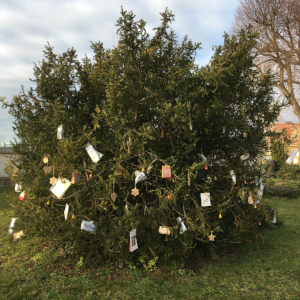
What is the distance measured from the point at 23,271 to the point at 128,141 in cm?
257

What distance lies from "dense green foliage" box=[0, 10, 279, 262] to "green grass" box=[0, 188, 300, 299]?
0.31 meters

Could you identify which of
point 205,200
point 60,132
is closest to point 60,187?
point 60,132

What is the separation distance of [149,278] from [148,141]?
1932 millimetres

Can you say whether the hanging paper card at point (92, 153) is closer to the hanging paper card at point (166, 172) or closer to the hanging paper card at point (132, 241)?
the hanging paper card at point (166, 172)

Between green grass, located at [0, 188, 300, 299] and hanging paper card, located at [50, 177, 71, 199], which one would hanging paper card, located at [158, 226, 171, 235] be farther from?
hanging paper card, located at [50, 177, 71, 199]

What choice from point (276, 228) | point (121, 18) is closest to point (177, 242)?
point (121, 18)

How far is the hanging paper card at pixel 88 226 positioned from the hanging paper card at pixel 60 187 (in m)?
0.49

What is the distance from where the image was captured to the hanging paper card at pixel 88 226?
353 cm

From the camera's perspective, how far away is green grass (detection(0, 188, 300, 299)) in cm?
332

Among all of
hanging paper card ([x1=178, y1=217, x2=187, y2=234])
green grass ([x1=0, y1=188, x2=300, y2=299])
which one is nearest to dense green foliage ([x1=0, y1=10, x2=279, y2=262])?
hanging paper card ([x1=178, y1=217, x2=187, y2=234])

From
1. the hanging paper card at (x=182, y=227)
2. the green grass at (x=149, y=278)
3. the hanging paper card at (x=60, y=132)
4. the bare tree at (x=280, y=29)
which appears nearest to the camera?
the green grass at (x=149, y=278)

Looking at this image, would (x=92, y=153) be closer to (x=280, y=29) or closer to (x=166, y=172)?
(x=166, y=172)

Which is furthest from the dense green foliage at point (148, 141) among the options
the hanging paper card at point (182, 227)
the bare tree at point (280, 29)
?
the bare tree at point (280, 29)

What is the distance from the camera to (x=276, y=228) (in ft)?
22.4
